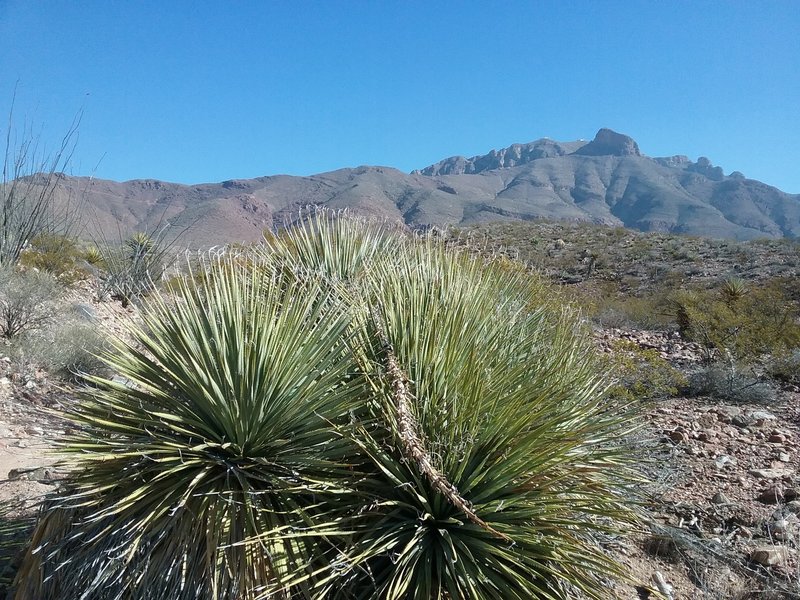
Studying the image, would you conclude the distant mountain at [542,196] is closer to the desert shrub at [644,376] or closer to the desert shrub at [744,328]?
the desert shrub at [744,328]

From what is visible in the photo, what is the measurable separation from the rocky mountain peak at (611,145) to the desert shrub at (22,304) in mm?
188174

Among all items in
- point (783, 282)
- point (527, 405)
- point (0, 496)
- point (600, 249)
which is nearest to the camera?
point (527, 405)

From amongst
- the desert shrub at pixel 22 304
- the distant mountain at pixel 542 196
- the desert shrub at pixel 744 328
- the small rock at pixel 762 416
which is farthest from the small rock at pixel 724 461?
the distant mountain at pixel 542 196

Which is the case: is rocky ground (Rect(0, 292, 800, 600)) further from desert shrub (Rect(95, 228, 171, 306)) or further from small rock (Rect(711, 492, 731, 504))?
desert shrub (Rect(95, 228, 171, 306))

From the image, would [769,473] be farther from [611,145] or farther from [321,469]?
[611,145]

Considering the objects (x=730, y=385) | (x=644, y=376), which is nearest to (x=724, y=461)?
(x=644, y=376)

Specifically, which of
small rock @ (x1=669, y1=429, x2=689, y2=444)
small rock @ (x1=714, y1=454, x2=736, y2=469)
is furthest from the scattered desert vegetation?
small rock @ (x1=669, y1=429, x2=689, y2=444)

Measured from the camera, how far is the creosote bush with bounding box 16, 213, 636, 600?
2262 millimetres

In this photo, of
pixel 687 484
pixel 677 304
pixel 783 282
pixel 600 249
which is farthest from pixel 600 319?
pixel 600 249

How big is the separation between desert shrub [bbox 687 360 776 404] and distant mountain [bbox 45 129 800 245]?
117 feet

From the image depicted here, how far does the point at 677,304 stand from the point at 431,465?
1072 centimetres

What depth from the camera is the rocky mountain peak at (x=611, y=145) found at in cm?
17538

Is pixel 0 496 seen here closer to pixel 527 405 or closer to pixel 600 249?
pixel 527 405

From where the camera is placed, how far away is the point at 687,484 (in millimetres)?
4633
